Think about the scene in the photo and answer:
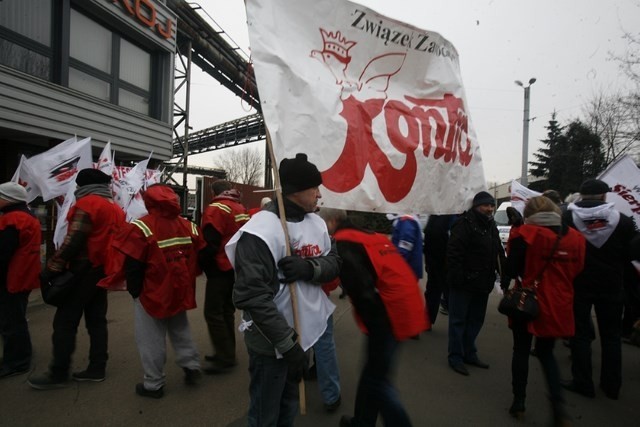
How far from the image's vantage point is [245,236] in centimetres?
198

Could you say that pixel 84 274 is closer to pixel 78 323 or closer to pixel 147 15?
pixel 78 323

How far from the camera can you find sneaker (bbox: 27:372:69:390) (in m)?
3.44

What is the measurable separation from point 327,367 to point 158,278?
1584 mm

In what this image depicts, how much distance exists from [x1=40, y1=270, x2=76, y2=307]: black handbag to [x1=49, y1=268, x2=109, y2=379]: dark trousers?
2.5 inches

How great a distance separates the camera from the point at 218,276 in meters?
3.99

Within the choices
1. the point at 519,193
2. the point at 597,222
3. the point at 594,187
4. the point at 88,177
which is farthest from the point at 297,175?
the point at 519,193

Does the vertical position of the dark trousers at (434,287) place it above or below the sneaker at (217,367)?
above

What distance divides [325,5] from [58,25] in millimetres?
8109

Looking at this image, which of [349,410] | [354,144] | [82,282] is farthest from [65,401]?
[354,144]

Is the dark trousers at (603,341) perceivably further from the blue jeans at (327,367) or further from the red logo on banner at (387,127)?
the blue jeans at (327,367)

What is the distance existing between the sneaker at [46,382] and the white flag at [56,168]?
2.73 metres

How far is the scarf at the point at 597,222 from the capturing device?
11.4 ft

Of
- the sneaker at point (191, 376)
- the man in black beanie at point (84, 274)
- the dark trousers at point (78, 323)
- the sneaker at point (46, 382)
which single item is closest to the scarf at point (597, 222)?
the sneaker at point (191, 376)

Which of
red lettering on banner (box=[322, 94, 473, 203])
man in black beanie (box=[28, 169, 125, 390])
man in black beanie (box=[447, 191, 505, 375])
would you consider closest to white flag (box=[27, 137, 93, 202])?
man in black beanie (box=[28, 169, 125, 390])
